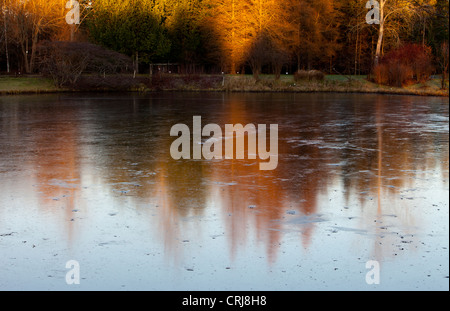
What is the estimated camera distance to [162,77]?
48.8 metres

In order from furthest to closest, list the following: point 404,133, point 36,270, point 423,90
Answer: point 423,90, point 404,133, point 36,270

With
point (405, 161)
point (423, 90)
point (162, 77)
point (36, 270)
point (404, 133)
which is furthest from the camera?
point (162, 77)

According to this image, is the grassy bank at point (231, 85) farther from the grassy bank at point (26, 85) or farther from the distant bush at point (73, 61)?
the distant bush at point (73, 61)

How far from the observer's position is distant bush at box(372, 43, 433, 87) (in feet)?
153

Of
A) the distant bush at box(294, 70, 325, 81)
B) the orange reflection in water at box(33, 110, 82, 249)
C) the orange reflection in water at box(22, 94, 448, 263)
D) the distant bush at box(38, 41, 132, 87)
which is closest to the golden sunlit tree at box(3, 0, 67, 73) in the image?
the distant bush at box(38, 41, 132, 87)

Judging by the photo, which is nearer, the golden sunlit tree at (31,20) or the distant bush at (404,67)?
the distant bush at (404,67)

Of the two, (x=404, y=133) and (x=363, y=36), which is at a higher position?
(x=363, y=36)

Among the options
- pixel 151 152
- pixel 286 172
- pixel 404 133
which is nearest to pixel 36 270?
pixel 286 172

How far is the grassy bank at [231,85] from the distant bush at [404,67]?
87cm

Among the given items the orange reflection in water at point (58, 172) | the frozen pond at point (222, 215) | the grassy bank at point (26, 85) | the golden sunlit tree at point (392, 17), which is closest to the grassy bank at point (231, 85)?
the grassy bank at point (26, 85)

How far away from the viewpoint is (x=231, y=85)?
4800cm

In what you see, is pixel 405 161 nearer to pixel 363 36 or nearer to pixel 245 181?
pixel 245 181

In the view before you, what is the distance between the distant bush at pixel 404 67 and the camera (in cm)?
4662

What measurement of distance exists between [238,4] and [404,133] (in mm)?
36172
